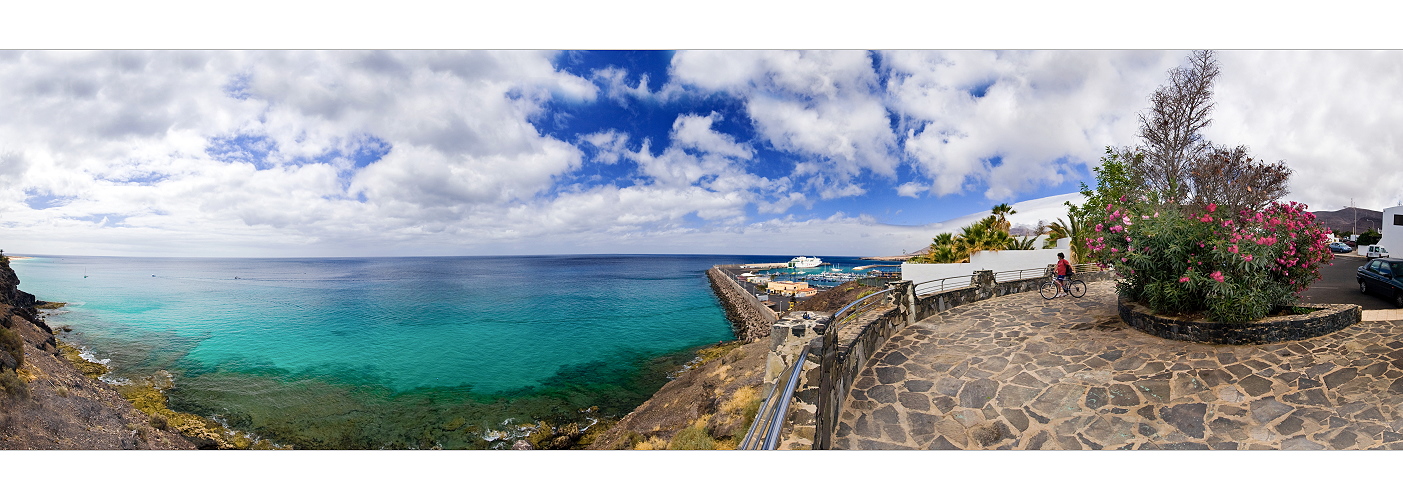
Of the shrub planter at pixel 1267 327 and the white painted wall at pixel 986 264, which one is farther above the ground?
the white painted wall at pixel 986 264

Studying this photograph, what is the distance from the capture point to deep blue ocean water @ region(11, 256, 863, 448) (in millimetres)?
10109

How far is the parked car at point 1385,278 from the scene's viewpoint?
6066mm

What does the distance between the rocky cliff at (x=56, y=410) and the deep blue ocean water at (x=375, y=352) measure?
1592mm

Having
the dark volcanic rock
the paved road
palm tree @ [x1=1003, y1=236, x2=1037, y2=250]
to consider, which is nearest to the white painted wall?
palm tree @ [x1=1003, y1=236, x2=1037, y2=250]

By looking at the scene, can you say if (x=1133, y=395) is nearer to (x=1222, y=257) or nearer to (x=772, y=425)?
(x=1222, y=257)

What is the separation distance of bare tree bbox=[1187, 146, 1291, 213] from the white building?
1642 centimetres

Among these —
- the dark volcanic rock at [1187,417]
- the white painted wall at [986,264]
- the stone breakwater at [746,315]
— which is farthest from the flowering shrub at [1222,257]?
the stone breakwater at [746,315]

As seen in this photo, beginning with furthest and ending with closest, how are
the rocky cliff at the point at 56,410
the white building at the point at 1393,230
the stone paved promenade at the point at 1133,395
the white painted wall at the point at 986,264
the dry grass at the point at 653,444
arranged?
the white building at the point at 1393,230, the white painted wall at the point at 986,264, the dry grass at the point at 653,444, the rocky cliff at the point at 56,410, the stone paved promenade at the point at 1133,395

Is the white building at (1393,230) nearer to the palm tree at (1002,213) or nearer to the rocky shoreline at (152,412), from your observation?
the palm tree at (1002,213)

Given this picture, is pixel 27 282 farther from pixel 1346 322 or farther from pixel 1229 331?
pixel 1346 322

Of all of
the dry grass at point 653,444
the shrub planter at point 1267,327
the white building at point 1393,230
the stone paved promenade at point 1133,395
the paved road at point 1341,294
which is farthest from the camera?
the white building at point 1393,230

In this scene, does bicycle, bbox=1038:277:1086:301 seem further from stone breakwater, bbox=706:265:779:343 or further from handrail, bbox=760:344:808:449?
stone breakwater, bbox=706:265:779:343

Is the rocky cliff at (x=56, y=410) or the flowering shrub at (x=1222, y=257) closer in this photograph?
the flowering shrub at (x=1222, y=257)

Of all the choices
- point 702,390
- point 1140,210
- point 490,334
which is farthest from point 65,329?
point 1140,210
